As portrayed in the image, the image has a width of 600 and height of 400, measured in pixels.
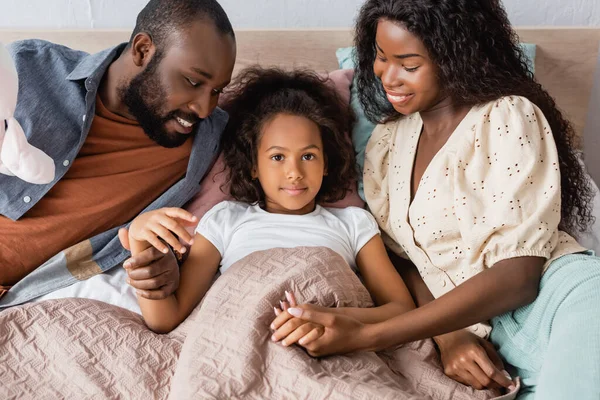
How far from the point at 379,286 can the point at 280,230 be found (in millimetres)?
281

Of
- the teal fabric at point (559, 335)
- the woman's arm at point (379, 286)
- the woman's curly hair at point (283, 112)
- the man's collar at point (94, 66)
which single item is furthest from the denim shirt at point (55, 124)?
the teal fabric at point (559, 335)

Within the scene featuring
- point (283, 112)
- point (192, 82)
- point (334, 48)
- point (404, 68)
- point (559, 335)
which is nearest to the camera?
point (559, 335)

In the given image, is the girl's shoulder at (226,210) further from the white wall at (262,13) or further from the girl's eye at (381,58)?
the white wall at (262,13)

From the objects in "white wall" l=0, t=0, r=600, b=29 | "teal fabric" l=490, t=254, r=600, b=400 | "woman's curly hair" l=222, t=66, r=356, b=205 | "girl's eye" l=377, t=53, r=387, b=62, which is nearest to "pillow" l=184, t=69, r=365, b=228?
"woman's curly hair" l=222, t=66, r=356, b=205

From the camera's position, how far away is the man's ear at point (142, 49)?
5.11 ft

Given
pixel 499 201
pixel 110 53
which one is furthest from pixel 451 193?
pixel 110 53

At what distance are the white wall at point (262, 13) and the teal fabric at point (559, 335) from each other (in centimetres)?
103

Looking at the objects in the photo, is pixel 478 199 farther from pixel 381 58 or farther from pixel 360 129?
pixel 360 129

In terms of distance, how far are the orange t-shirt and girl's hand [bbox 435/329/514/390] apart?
2.73 feet

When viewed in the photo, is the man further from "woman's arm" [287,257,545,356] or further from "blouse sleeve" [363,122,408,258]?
"woman's arm" [287,257,545,356]

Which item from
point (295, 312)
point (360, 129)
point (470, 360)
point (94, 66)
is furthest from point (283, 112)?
point (470, 360)

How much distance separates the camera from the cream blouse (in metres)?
1.30

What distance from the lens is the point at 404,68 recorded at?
1398mm

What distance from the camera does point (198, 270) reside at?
1516 millimetres
